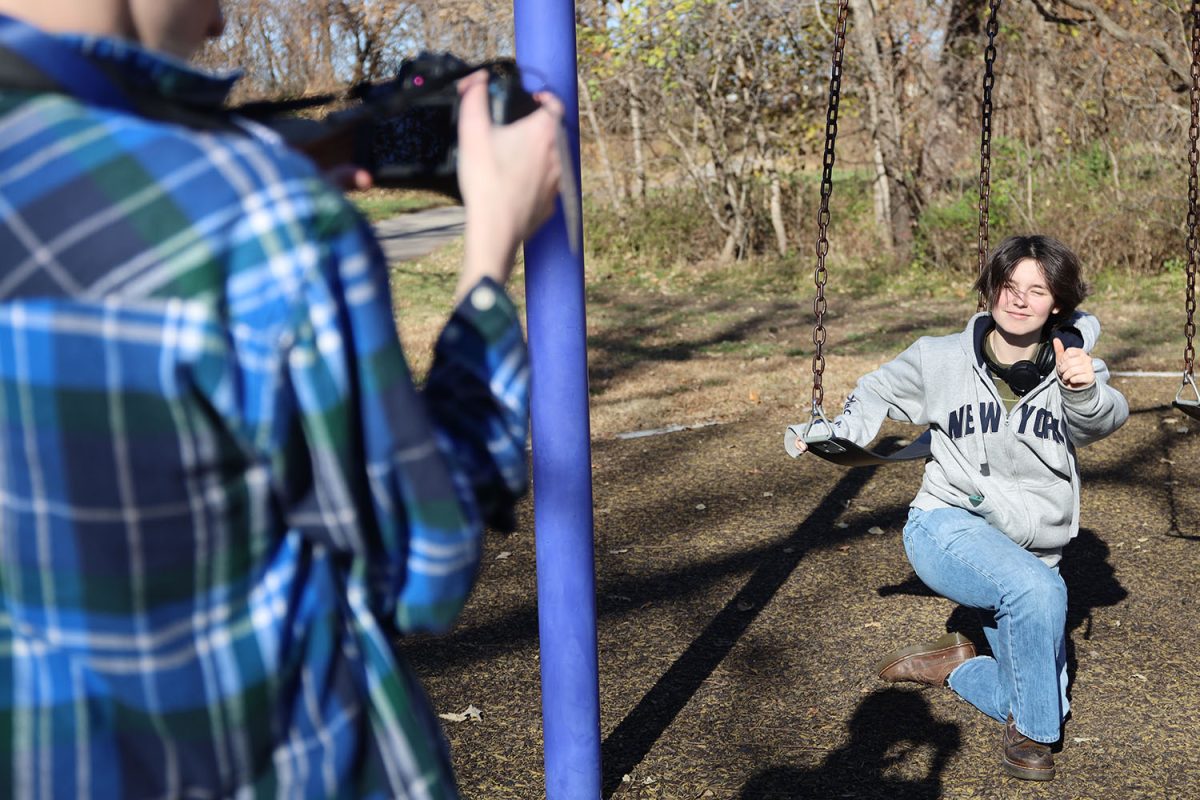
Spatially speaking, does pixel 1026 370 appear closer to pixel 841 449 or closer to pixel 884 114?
pixel 841 449

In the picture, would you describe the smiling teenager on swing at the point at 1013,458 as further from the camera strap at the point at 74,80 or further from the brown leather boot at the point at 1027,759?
the camera strap at the point at 74,80

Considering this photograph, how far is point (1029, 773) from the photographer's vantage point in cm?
317

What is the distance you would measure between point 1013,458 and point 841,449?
1.47 ft

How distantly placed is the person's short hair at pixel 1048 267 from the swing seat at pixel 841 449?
450 mm

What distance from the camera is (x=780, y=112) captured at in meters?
12.3

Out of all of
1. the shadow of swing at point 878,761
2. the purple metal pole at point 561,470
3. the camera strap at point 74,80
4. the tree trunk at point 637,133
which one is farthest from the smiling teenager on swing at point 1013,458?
the tree trunk at point 637,133

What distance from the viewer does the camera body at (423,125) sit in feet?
3.53

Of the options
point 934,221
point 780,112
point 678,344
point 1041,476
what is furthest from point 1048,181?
point 1041,476

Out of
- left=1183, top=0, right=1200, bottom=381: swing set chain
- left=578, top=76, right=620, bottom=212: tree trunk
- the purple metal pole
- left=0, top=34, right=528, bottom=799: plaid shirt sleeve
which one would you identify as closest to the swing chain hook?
left=1183, top=0, right=1200, bottom=381: swing set chain

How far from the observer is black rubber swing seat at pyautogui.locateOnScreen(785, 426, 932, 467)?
130 inches

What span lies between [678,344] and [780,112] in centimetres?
405

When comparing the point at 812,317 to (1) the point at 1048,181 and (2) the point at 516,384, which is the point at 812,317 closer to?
(1) the point at 1048,181

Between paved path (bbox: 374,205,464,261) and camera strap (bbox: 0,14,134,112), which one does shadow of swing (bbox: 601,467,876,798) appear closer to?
camera strap (bbox: 0,14,134,112)

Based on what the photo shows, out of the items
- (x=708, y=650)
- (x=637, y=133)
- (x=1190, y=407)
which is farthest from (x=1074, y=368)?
(x=637, y=133)
